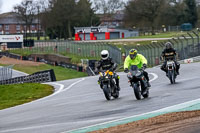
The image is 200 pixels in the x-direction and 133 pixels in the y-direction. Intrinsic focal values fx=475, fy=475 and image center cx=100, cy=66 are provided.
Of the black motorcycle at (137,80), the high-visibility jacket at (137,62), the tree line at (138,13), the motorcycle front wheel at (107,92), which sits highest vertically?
the tree line at (138,13)

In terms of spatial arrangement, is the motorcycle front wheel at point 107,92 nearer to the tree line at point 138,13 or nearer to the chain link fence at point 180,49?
the chain link fence at point 180,49

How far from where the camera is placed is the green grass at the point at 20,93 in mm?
20350

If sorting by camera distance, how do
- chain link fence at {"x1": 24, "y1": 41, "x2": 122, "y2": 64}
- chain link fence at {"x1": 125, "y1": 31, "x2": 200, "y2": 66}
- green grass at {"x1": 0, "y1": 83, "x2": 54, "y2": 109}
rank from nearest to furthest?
green grass at {"x1": 0, "y1": 83, "x2": 54, "y2": 109} < chain link fence at {"x1": 125, "y1": 31, "x2": 200, "y2": 66} < chain link fence at {"x1": 24, "y1": 41, "x2": 122, "y2": 64}

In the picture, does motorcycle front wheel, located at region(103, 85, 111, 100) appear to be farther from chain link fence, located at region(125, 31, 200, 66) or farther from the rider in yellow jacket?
chain link fence, located at region(125, 31, 200, 66)

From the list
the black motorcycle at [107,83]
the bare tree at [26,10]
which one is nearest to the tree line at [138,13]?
the bare tree at [26,10]

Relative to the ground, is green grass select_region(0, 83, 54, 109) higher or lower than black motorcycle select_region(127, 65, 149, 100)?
lower

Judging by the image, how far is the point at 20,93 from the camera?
23.5 meters

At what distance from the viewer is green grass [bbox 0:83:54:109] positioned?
20.4 metres

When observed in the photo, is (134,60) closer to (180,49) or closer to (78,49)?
(180,49)

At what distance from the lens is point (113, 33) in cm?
10300

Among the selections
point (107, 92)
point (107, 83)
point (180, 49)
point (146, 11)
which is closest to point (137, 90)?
point (107, 83)

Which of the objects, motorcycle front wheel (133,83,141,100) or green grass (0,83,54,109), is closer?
motorcycle front wheel (133,83,141,100)

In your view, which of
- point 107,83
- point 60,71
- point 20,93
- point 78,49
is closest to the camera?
point 107,83

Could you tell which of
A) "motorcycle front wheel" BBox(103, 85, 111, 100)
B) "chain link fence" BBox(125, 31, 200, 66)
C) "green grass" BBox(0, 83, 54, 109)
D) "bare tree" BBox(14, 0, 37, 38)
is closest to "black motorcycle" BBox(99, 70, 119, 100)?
"motorcycle front wheel" BBox(103, 85, 111, 100)
